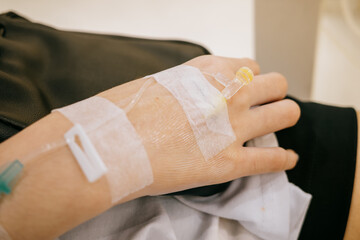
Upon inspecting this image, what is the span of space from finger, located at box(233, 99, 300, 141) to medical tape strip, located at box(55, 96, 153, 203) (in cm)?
24

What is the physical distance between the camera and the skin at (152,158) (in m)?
0.45

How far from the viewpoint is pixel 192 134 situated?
55 cm

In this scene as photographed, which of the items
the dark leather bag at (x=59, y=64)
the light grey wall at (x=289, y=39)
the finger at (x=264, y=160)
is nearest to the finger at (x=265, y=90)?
the finger at (x=264, y=160)

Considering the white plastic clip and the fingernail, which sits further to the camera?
the fingernail

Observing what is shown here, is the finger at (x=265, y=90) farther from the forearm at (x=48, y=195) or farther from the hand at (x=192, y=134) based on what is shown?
the forearm at (x=48, y=195)

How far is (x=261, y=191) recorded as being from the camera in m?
0.65

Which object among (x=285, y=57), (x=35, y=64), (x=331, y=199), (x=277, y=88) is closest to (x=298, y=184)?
(x=331, y=199)

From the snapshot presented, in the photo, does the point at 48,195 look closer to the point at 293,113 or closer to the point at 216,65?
the point at 216,65

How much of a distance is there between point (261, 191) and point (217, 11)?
1423 mm

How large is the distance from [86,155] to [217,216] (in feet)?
1.11

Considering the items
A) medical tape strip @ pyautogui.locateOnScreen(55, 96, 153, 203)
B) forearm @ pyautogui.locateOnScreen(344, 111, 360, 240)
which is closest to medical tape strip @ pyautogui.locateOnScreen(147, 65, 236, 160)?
medical tape strip @ pyautogui.locateOnScreen(55, 96, 153, 203)

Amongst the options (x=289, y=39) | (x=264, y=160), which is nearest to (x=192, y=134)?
(x=264, y=160)

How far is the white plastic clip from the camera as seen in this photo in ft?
1.44

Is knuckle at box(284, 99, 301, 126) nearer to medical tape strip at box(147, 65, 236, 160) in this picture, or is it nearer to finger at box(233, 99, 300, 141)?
finger at box(233, 99, 300, 141)
